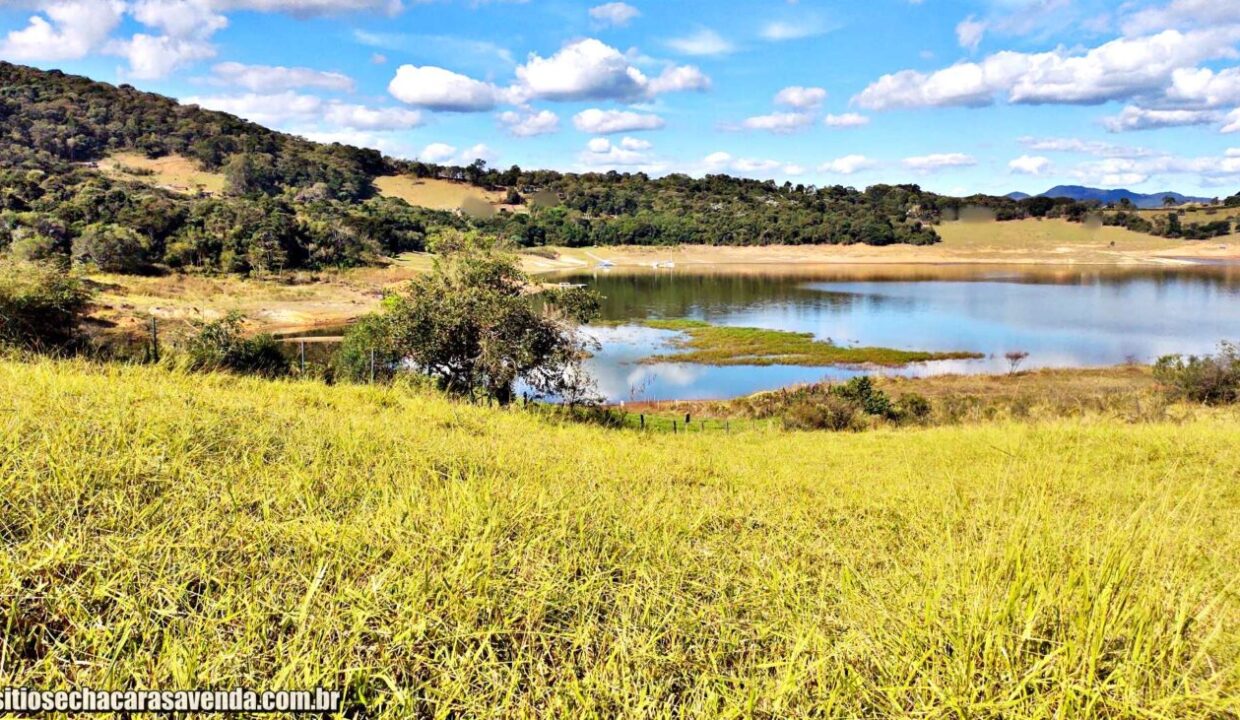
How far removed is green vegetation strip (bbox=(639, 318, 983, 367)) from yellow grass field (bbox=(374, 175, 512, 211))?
8621 cm

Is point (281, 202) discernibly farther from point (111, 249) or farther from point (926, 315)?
point (926, 315)

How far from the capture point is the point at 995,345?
39.8m

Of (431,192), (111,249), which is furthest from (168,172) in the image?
(111,249)

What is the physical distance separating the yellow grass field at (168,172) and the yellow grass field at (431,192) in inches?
1127

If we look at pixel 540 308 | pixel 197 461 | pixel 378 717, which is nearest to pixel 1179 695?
pixel 378 717

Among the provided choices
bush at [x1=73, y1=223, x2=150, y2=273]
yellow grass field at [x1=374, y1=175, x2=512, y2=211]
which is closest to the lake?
bush at [x1=73, y1=223, x2=150, y2=273]

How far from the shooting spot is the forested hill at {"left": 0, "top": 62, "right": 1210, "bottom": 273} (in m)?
54.0

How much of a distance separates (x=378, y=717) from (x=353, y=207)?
106 m

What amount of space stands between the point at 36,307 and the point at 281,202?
69.4 metres

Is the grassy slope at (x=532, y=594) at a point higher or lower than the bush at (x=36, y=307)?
lower

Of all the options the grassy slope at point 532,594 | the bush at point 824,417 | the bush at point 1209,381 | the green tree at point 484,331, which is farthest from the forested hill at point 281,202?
the grassy slope at point 532,594

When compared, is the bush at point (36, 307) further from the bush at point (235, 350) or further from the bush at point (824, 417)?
the bush at point (824, 417)

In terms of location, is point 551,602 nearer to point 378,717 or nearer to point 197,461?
point 378,717

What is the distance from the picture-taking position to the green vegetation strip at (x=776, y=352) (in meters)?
35.7
